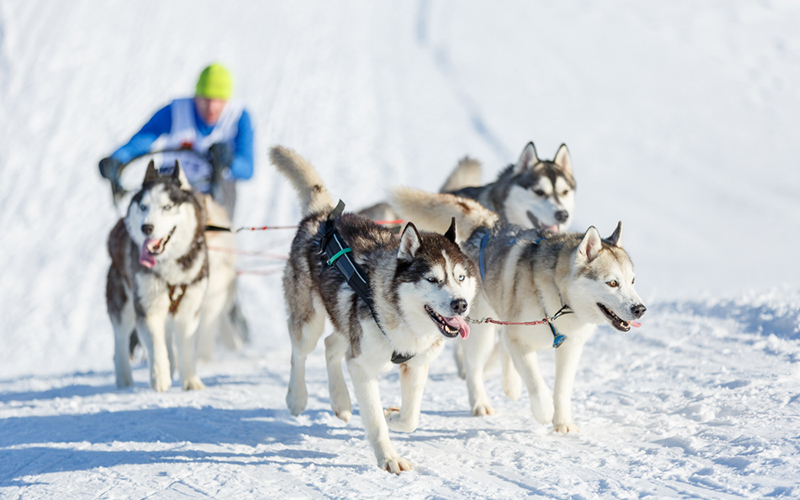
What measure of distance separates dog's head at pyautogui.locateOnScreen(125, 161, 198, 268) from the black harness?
1.23 m

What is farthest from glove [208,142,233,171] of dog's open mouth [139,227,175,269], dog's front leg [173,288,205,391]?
dog's front leg [173,288,205,391]

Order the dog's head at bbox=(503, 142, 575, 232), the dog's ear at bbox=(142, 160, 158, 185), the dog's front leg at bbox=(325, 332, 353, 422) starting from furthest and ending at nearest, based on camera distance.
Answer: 1. the dog's head at bbox=(503, 142, 575, 232)
2. the dog's ear at bbox=(142, 160, 158, 185)
3. the dog's front leg at bbox=(325, 332, 353, 422)

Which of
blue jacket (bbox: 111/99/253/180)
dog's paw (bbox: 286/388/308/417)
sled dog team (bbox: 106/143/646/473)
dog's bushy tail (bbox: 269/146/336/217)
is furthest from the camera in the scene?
blue jacket (bbox: 111/99/253/180)

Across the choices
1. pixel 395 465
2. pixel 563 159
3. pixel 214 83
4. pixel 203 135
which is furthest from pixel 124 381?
pixel 563 159

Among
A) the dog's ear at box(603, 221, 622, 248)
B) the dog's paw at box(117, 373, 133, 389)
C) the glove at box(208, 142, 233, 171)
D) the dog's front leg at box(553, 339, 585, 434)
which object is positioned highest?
the glove at box(208, 142, 233, 171)

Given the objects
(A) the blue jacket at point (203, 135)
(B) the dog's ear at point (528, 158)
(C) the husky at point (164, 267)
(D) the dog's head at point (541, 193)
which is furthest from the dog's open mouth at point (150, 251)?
(B) the dog's ear at point (528, 158)

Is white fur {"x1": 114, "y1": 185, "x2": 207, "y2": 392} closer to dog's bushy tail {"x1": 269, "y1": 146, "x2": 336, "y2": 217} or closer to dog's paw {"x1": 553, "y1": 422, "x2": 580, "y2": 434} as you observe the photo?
dog's bushy tail {"x1": 269, "y1": 146, "x2": 336, "y2": 217}

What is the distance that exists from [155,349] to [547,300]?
240cm

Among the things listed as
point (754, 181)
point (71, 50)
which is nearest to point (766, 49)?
point (754, 181)

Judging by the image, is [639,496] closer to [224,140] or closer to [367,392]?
[367,392]

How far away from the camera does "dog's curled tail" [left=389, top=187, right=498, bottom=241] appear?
13.7 ft

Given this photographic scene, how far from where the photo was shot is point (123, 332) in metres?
4.69

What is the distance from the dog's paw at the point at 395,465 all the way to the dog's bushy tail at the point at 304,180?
151 centimetres

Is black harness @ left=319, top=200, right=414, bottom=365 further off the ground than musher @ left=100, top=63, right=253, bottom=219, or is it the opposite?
musher @ left=100, top=63, right=253, bottom=219
